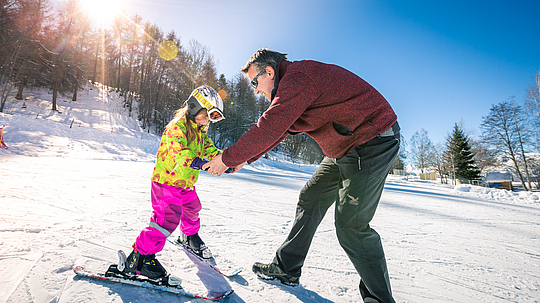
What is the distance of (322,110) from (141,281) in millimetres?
1674

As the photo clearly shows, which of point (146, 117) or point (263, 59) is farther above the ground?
point (146, 117)

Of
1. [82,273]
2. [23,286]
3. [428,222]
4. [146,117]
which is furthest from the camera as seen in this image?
[146,117]

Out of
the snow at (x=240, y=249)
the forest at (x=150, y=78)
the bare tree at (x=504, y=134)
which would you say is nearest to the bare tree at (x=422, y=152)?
the forest at (x=150, y=78)

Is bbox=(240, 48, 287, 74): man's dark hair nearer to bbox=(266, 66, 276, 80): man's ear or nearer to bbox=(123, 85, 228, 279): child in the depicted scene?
bbox=(266, 66, 276, 80): man's ear

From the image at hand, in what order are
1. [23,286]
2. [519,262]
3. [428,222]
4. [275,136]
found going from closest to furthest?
1. [275,136]
2. [23,286]
3. [519,262]
4. [428,222]

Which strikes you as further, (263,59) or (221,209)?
(221,209)

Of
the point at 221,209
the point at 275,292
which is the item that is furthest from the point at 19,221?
the point at 275,292

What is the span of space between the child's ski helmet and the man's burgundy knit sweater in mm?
784

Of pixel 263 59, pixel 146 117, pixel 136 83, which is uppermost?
pixel 136 83

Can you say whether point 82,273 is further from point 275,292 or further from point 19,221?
point 19,221

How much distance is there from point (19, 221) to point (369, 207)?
3.45 m

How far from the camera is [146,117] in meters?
25.9

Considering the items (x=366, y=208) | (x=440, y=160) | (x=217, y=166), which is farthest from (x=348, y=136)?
(x=440, y=160)

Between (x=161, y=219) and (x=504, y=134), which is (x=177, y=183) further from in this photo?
(x=504, y=134)
